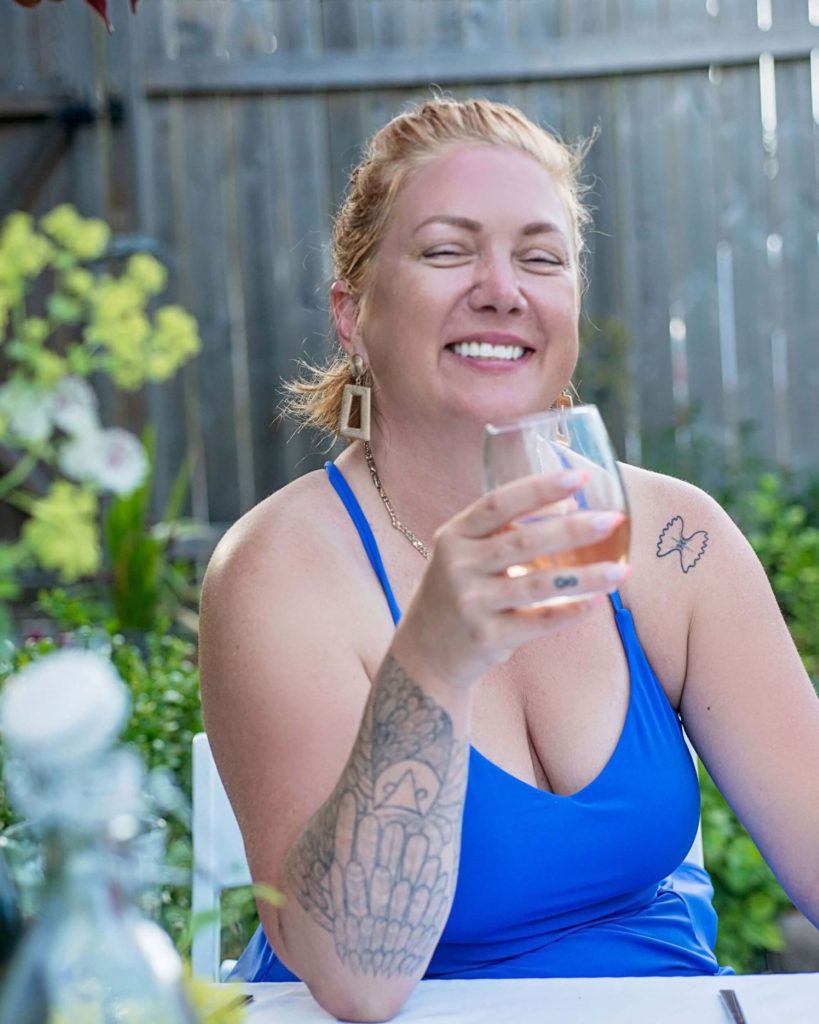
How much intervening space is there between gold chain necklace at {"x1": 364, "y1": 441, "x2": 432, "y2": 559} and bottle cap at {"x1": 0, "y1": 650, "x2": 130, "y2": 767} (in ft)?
4.36

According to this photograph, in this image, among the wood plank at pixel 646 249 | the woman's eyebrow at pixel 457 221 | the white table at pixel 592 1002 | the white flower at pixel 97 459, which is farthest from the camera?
the wood plank at pixel 646 249

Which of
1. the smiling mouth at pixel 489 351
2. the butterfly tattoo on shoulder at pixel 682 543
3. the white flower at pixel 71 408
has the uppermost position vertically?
the white flower at pixel 71 408

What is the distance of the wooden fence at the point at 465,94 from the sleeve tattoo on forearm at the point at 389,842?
358 centimetres

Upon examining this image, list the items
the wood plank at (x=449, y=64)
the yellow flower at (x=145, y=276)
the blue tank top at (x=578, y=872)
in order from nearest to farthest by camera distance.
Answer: the yellow flower at (x=145, y=276) < the blue tank top at (x=578, y=872) < the wood plank at (x=449, y=64)

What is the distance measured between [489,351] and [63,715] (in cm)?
132

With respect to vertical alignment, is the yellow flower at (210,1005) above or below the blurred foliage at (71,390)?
below

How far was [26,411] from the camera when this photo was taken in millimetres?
713

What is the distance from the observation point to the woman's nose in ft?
6.06

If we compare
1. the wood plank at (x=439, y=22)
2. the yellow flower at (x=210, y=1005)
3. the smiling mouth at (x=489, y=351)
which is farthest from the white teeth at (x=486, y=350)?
the wood plank at (x=439, y=22)

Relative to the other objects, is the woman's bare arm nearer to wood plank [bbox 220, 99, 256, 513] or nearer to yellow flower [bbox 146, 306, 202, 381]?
yellow flower [bbox 146, 306, 202, 381]

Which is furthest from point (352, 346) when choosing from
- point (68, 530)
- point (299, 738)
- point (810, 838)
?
point (68, 530)

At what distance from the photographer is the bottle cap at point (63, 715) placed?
59cm

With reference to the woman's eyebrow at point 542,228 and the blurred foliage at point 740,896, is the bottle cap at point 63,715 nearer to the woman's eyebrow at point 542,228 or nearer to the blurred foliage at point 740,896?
the woman's eyebrow at point 542,228

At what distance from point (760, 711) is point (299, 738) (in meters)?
0.61
